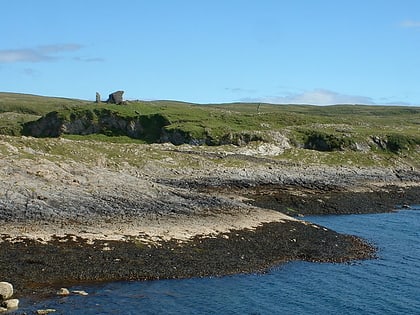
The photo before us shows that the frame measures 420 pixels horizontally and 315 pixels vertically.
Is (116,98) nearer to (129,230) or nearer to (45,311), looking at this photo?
(129,230)

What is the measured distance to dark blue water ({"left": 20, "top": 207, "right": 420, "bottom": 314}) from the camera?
99.9 ft

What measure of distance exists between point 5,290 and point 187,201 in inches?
1013

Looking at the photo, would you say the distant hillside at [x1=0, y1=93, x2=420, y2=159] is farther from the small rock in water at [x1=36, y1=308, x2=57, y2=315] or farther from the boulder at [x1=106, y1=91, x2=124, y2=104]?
the small rock in water at [x1=36, y1=308, x2=57, y2=315]

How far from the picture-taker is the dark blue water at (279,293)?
30438 millimetres

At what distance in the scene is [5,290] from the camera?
29.0 meters

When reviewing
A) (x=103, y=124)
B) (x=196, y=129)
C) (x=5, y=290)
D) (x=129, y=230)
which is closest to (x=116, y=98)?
(x=103, y=124)

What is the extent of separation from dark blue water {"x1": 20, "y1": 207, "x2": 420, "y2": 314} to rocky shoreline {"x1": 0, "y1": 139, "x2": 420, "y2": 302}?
1.64 meters

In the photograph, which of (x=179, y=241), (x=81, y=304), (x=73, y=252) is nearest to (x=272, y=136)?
(x=179, y=241)

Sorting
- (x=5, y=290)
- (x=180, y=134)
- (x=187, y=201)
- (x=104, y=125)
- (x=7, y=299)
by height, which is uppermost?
(x=104, y=125)

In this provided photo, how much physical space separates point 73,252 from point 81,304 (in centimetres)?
785

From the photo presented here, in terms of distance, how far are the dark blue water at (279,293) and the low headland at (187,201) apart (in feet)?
5.63

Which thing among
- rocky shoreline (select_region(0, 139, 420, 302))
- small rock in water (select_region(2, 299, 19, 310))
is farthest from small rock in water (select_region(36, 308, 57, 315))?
rocky shoreline (select_region(0, 139, 420, 302))

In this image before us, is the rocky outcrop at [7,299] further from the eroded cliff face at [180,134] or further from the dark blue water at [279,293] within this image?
the eroded cliff face at [180,134]

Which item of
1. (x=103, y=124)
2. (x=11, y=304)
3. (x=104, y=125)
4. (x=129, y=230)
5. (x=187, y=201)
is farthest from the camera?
(x=103, y=124)
